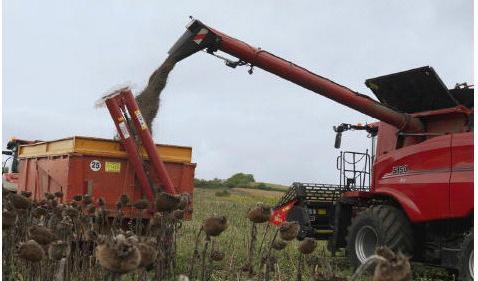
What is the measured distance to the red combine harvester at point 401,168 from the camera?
5.98m

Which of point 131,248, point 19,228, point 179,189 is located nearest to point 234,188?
point 179,189

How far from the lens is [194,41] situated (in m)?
7.66

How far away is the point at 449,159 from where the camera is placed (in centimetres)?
606

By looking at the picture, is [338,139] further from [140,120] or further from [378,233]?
[140,120]

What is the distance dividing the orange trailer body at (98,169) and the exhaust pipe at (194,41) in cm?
123

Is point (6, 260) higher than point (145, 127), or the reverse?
point (145, 127)

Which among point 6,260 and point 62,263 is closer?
point 62,263

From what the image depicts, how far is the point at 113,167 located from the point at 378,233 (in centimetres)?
315

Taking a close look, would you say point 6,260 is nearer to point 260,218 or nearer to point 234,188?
point 260,218

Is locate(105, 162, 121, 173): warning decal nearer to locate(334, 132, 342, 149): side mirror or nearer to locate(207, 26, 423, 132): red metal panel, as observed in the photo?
locate(207, 26, 423, 132): red metal panel

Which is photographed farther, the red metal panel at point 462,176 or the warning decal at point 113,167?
the warning decal at point 113,167

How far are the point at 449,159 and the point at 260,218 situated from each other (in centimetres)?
→ 405

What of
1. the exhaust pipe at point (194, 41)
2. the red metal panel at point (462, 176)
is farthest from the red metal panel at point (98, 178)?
the red metal panel at point (462, 176)

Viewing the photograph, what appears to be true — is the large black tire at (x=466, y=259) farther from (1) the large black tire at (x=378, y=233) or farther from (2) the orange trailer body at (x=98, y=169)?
(2) the orange trailer body at (x=98, y=169)
